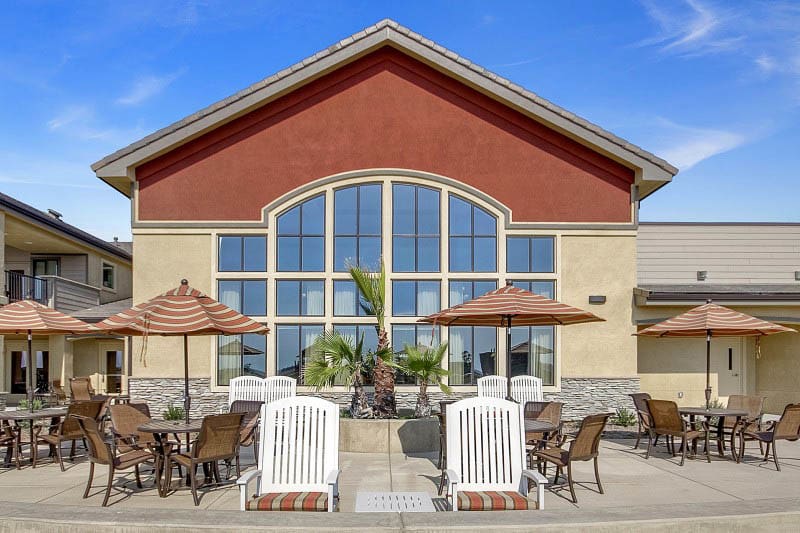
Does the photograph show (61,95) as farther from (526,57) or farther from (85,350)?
(526,57)

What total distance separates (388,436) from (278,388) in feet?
11.3

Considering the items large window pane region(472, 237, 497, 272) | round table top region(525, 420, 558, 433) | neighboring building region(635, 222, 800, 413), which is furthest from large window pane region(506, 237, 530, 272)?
round table top region(525, 420, 558, 433)

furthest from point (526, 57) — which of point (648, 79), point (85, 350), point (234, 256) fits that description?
point (85, 350)

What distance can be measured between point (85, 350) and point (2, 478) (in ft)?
53.6

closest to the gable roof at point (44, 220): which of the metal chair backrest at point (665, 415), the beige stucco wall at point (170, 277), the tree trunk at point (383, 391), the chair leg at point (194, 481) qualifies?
the beige stucco wall at point (170, 277)

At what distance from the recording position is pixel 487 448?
300 inches

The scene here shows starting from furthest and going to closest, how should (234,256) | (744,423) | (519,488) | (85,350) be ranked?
(85,350) < (234,256) < (744,423) < (519,488)

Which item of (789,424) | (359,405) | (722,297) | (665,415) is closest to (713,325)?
(665,415)

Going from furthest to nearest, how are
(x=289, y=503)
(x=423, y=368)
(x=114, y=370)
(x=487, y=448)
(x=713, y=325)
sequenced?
(x=114, y=370), (x=423, y=368), (x=713, y=325), (x=487, y=448), (x=289, y=503)

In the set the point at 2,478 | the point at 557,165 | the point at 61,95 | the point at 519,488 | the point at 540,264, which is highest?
the point at 61,95

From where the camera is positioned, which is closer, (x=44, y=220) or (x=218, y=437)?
(x=218, y=437)

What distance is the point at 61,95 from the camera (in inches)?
798

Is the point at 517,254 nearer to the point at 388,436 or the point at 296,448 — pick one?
the point at 388,436

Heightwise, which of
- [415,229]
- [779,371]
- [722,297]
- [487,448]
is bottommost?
[779,371]
